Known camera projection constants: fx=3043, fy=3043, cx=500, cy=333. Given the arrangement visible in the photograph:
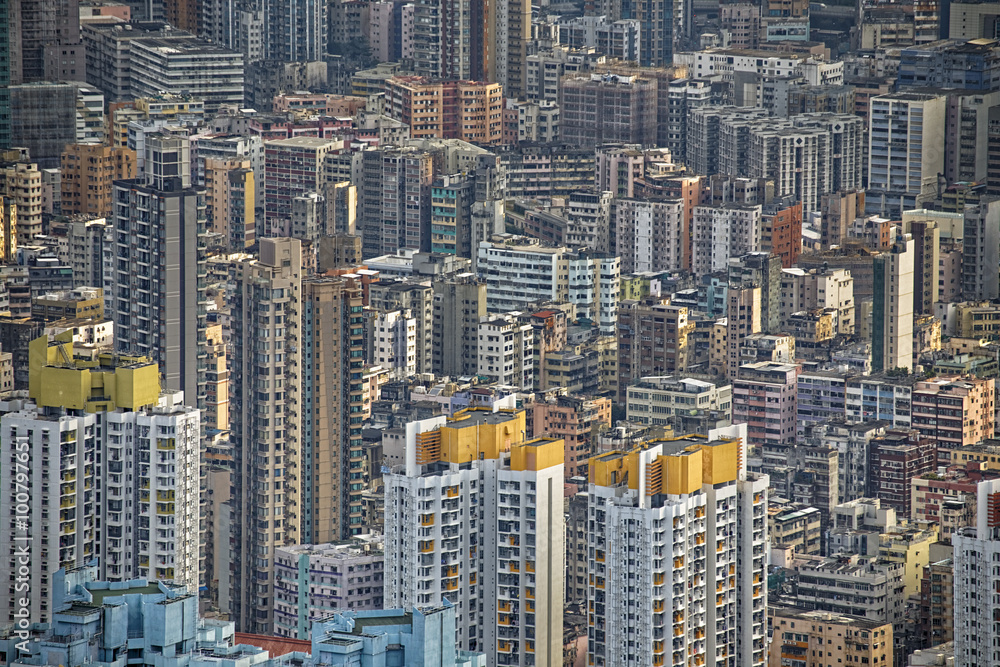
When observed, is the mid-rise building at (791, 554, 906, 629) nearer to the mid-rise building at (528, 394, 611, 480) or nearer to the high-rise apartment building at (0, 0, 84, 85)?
the mid-rise building at (528, 394, 611, 480)

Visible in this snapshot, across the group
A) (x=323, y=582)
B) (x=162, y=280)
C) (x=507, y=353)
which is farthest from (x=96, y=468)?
(x=507, y=353)

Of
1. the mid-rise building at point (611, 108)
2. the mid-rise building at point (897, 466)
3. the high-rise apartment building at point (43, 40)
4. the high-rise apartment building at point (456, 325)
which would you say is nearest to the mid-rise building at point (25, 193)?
the high-rise apartment building at point (43, 40)

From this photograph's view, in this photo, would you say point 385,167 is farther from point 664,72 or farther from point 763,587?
point 763,587

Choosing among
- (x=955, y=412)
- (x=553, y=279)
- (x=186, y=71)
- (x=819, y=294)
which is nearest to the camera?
(x=955, y=412)

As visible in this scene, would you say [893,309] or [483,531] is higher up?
[483,531]

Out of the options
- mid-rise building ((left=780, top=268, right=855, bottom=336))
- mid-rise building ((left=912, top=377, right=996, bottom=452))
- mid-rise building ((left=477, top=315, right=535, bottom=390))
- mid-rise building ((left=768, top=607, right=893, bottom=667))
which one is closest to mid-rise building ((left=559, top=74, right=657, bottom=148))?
mid-rise building ((left=780, top=268, right=855, bottom=336))

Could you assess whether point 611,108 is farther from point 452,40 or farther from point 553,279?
point 553,279
